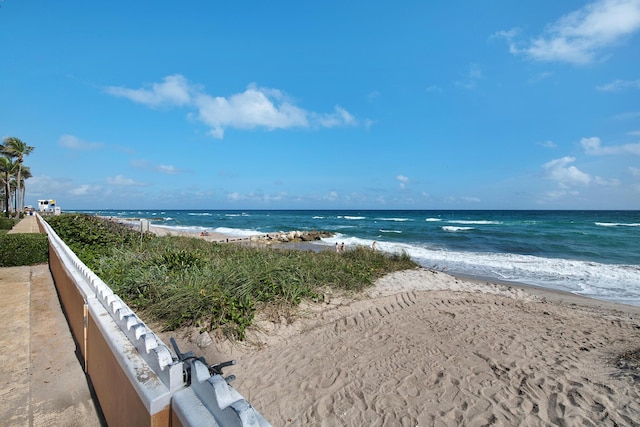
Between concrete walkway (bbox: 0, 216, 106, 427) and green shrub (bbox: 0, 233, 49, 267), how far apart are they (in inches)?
177

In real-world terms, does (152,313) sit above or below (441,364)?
above

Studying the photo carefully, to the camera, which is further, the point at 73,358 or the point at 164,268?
the point at 164,268

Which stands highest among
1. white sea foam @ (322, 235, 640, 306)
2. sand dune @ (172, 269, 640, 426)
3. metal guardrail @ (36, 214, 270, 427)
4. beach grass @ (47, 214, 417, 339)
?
metal guardrail @ (36, 214, 270, 427)

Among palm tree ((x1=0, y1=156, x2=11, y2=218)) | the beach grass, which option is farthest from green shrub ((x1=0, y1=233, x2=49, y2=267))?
palm tree ((x1=0, y1=156, x2=11, y2=218))

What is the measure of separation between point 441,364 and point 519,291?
743 centimetres

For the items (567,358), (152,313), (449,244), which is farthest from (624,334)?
(449,244)

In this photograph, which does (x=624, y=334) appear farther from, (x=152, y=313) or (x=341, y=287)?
(x=152, y=313)

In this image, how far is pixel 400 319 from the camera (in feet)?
21.4

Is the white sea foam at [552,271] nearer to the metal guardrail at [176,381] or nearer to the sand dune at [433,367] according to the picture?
the sand dune at [433,367]

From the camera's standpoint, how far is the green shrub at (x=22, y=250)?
372 inches

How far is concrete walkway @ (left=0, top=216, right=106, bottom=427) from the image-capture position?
2.93 m

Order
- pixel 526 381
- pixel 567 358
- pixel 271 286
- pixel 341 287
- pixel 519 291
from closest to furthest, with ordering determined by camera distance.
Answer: pixel 526 381, pixel 567 358, pixel 271 286, pixel 341 287, pixel 519 291

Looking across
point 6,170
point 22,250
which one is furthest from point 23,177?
point 22,250

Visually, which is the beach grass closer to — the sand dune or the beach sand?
the beach sand
